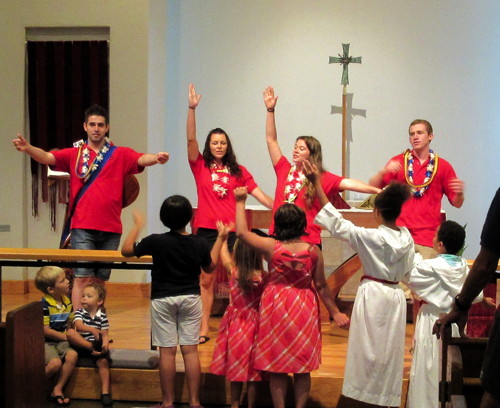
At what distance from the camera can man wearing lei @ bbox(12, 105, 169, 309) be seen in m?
5.36

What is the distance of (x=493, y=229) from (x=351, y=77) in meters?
6.50

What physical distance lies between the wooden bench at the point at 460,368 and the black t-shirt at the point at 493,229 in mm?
704

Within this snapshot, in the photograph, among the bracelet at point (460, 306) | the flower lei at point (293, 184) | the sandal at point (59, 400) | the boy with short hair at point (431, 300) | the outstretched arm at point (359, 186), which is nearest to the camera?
the bracelet at point (460, 306)

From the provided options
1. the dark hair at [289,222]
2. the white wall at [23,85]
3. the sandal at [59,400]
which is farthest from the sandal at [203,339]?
the white wall at [23,85]

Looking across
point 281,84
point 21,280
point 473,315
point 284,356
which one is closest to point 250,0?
point 281,84

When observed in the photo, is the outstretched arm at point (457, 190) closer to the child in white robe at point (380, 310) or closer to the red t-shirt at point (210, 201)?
the child in white robe at point (380, 310)

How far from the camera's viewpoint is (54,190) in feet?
26.4

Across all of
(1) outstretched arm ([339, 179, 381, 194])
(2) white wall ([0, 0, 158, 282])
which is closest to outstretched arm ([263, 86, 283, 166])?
(1) outstretched arm ([339, 179, 381, 194])

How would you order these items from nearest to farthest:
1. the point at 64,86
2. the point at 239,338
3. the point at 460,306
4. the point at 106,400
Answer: the point at 460,306 < the point at 239,338 < the point at 106,400 < the point at 64,86

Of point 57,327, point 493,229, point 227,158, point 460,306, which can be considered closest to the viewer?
point 493,229

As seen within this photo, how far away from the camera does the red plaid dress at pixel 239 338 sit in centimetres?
426

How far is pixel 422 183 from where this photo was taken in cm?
534

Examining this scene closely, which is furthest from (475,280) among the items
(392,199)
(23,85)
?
(23,85)

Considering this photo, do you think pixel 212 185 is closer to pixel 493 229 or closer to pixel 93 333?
pixel 93 333
